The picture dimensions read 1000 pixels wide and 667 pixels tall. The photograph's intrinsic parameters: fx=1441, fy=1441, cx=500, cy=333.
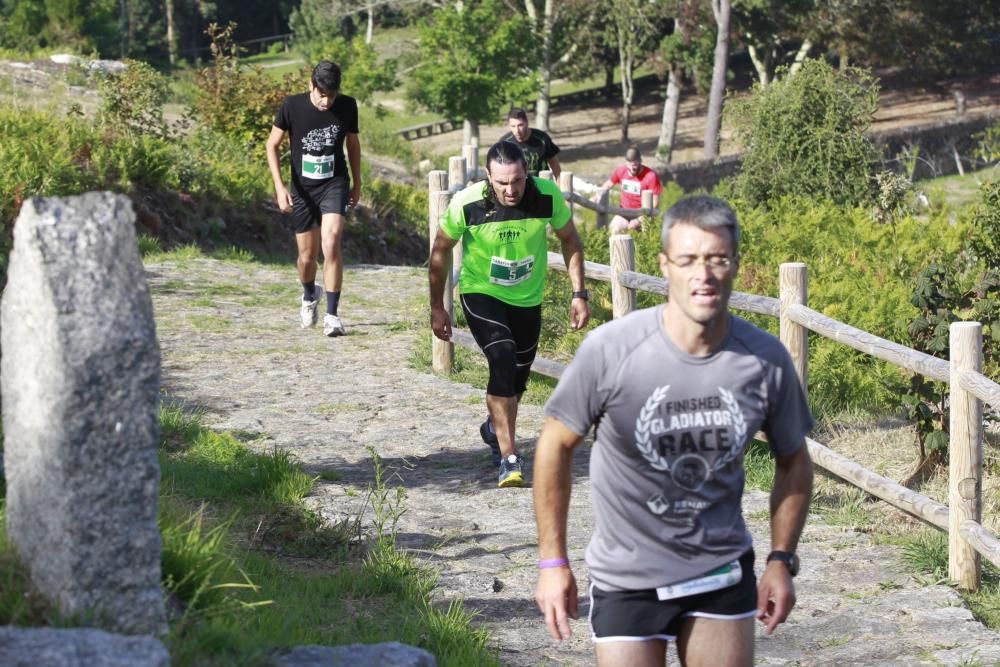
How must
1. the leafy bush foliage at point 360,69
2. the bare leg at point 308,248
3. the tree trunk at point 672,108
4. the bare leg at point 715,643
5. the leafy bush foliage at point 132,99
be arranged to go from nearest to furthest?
the bare leg at point 715,643 → the bare leg at point 308,248 → the leafy bush foliage at point 132,99 → the leafy bush foliage at point 360,69 → the tree trunk at point 672,108

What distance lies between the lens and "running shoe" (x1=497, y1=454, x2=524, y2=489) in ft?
24.4

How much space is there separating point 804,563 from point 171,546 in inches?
137

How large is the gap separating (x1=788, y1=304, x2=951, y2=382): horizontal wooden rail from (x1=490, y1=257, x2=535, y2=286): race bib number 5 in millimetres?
1418

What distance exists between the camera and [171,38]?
67188 mm

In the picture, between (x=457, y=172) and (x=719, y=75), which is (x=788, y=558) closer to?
(x=457, y=172)

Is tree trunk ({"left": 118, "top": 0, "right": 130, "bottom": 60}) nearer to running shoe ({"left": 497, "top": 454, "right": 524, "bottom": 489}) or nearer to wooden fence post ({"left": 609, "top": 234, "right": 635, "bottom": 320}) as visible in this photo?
wooden fence post ({"left": 609, "top": 234, "right": 635, "bottom": 320})

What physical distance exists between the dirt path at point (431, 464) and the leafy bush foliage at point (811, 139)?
270 inches

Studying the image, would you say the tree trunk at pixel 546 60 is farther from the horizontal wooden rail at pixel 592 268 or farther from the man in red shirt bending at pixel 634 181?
the horizontal wooden rail at pixel 592 268

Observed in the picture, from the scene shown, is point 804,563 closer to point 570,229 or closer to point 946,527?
point 946,527

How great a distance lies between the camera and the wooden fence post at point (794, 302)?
24.9ft

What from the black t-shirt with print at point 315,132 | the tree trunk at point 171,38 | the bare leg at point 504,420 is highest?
the tree trunk at point 171,38

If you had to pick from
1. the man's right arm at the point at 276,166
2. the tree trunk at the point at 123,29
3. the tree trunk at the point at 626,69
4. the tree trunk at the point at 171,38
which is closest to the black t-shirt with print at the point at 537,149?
the man's right arm at the point at 276,166

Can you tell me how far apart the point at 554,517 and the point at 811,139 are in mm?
15850

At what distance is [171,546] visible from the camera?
4141 mm
